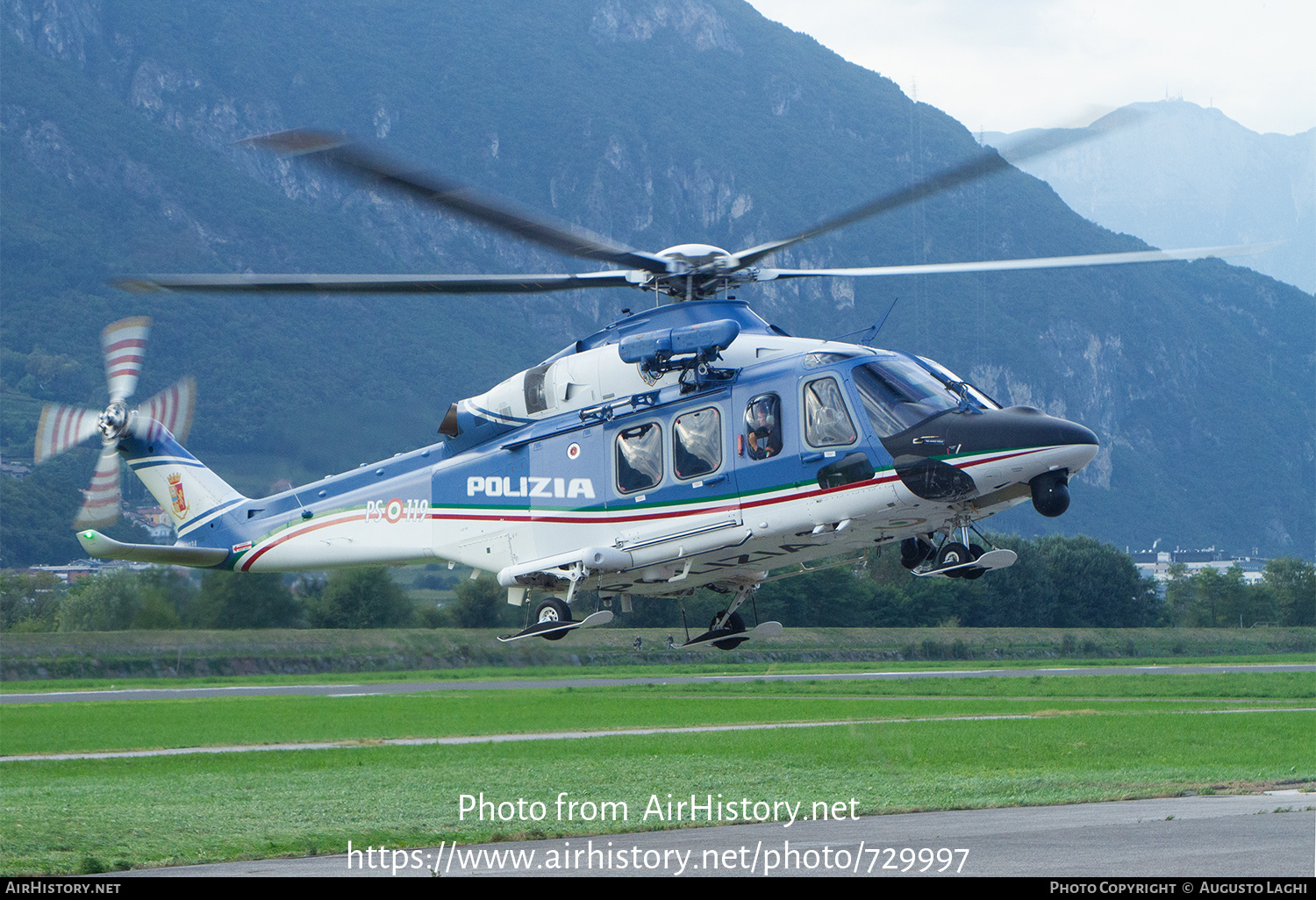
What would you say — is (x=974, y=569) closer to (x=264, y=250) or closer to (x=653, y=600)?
(x=653, y=600)

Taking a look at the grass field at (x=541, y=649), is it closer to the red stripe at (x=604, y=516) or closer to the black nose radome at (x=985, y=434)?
the red stripe at (x=604, y=516)

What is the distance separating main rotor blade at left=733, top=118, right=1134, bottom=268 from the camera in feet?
43.5

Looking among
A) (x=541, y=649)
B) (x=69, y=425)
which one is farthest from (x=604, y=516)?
(x=541, y=649)

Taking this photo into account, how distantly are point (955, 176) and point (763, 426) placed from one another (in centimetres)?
386

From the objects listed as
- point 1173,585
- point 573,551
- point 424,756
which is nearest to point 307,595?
point 424,756

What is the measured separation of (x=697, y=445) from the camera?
54.4 ft

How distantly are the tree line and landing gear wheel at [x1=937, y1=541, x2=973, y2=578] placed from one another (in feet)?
66.2

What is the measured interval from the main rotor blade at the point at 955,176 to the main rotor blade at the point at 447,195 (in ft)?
7.08

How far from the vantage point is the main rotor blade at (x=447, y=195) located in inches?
480

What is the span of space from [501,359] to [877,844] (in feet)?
237

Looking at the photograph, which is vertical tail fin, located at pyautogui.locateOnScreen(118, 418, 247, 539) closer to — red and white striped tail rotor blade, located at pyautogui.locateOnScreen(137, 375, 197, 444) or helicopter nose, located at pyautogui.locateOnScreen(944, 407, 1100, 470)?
red and white striped tail rotor blade, located at pyautogui.locateOnScreen(137, 375, 197, 444)

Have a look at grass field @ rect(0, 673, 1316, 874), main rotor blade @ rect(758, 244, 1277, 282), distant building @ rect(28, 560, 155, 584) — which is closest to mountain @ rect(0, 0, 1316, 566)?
distant building @ rect(28, 560, 155, 584)

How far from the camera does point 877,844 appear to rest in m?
17.4

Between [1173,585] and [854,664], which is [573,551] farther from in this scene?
[1173,585]
